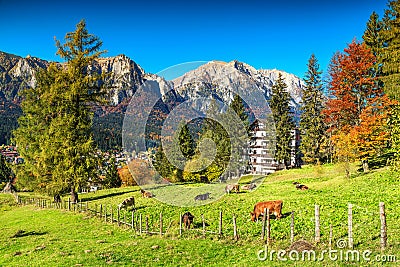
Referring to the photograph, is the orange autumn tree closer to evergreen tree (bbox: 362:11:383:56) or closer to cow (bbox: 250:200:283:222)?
evergreen tree (bbox: 362:11:383:56)

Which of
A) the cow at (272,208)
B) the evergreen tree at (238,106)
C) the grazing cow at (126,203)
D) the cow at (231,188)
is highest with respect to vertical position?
the evergreen tree at (238,106)

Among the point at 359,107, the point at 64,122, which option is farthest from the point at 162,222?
the point at 359,107

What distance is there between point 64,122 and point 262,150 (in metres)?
27.9

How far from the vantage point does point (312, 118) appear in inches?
2272

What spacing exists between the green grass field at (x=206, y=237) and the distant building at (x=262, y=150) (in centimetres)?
1118

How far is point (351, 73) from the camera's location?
1379 inches

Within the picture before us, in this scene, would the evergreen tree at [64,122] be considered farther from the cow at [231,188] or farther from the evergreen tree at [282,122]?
the evergreen tree at [282,122]

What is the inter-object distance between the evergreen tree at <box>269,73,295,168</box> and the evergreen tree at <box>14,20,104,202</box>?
34.9m

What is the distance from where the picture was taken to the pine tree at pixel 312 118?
5572 cm

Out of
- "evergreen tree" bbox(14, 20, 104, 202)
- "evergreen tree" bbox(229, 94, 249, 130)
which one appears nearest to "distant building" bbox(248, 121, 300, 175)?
"evergreen tree" bbox(229, 94, 249, 130)

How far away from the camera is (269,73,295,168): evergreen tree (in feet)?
195

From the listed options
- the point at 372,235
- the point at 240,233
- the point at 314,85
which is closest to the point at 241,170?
the point at 240,233

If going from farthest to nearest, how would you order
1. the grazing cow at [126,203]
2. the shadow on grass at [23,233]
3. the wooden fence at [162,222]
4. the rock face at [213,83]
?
the grazing cow at [126,203], the rock face at [213,83], the shadow on grass at [23,233], the wooden fence at [162,222]

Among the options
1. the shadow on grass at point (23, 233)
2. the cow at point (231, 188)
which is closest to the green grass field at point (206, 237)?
the shadow on grass at point (23, 233)
